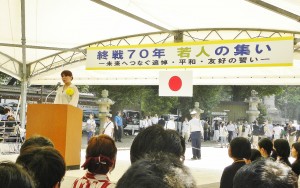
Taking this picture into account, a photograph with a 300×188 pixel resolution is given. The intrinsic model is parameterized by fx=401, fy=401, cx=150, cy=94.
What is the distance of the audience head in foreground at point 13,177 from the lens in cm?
119

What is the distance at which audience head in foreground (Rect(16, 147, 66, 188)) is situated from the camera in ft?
6.46

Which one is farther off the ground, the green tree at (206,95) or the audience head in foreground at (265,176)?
the green tree at (206,95)

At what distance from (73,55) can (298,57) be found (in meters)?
7.25

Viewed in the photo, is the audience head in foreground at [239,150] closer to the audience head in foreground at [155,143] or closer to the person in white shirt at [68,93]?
the audience head in foreground at [155,143]

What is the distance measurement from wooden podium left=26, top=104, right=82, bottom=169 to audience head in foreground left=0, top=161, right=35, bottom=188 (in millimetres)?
4975

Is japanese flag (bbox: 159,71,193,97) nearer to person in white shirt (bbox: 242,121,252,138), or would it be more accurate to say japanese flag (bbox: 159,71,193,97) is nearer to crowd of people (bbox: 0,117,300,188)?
crowd of people (bbox: 0,117,300,188)

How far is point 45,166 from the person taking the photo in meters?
2.00

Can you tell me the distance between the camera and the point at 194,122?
12031 mm

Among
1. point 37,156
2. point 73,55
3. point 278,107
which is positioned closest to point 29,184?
point 37,156

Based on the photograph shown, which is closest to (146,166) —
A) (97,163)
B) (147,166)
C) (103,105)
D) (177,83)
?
(147,166)

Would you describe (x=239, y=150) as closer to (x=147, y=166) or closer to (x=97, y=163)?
(x=97, y=163)

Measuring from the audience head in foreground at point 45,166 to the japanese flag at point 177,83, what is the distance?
24.5ft

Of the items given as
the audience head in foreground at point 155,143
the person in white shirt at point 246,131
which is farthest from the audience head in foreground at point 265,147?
the person in white shirt at point 246,131

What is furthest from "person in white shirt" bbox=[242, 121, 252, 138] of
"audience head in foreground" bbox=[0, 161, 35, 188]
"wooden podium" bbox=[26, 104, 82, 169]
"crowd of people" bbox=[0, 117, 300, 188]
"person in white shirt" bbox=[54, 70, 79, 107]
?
"audience head in foreground" bbox=[0, 161, 35, 188]
